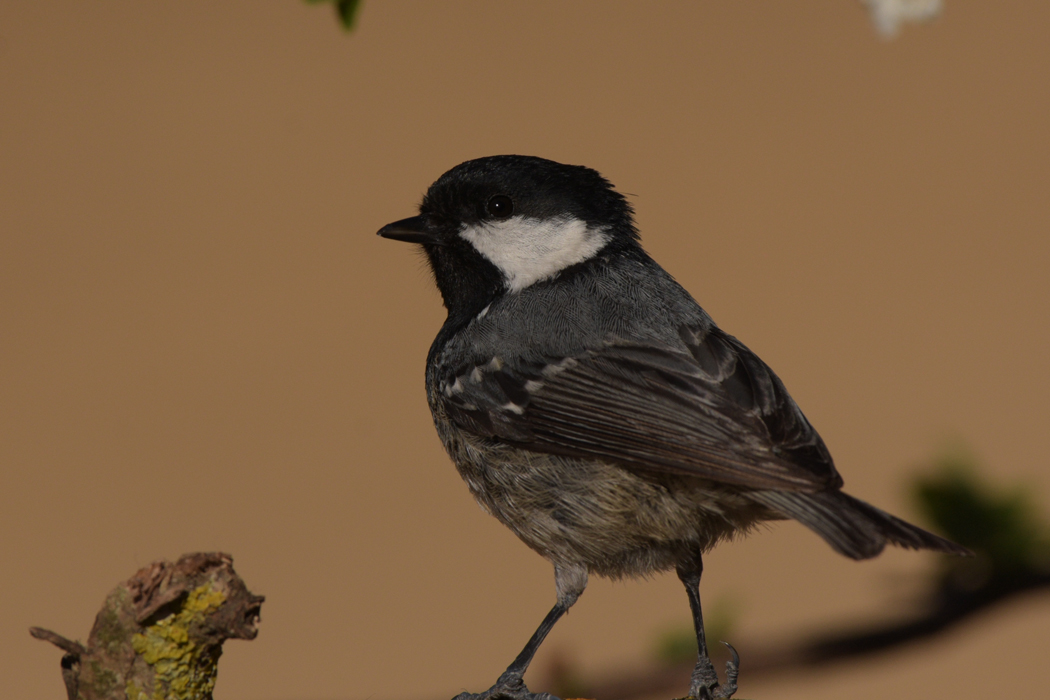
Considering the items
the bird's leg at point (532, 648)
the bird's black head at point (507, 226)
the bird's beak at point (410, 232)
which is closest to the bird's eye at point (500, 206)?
the bird's black head at point (507, 226)

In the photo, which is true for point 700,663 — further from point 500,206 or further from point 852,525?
point 500,206

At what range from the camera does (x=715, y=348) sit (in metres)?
2.35

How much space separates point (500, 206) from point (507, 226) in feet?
0.20

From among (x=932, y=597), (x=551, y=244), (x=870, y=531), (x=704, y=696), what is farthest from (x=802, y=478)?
(x=551, y=244)

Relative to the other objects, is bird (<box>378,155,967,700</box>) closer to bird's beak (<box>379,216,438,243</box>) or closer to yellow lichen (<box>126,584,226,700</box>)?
bird's beak (<box>379,216,438,243</box>)

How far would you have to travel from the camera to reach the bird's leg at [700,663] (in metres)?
2.31

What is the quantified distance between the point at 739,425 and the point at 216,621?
119 cm

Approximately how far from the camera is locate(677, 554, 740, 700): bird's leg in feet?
7.57

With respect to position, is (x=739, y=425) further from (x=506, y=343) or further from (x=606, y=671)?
(x=606, y=671)

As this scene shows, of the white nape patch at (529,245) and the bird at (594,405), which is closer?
the bird at (594,405)

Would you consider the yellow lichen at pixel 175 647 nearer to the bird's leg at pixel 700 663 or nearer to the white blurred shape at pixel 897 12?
the white blurred shape at pixel 897 12

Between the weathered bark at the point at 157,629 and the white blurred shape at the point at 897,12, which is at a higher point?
the white blurred shape at the point at 897,12

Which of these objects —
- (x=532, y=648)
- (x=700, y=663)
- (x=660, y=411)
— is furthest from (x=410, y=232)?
(x=700, y=663)

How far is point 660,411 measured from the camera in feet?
7.06
